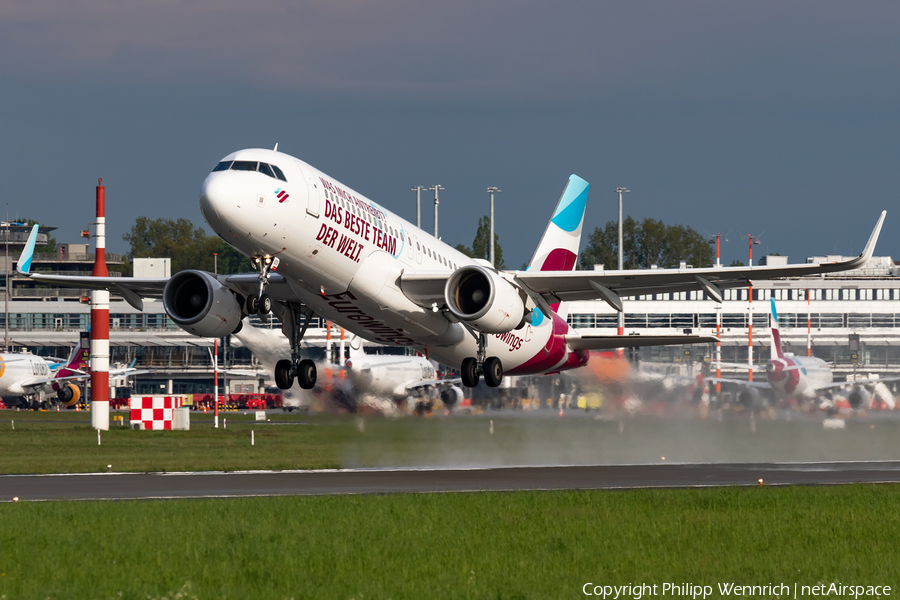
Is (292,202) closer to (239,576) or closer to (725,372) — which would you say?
(239,576)

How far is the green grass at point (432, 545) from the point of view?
1574cm

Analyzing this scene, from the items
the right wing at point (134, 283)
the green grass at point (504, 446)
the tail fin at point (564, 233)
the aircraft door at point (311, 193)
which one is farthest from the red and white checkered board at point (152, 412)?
the aircraft door at point (311, 193)

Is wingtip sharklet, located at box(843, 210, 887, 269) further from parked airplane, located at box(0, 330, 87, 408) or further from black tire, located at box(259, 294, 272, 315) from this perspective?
parked airplane, located at box(0, 330, 87, 408)

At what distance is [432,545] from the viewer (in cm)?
1877

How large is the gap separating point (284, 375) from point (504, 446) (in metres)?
10.3

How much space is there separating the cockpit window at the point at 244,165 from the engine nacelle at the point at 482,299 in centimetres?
676

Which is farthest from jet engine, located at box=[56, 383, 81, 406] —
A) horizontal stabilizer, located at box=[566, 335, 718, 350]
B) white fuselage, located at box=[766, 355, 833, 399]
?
horizontal stabilizer, located at box=[566, 335, 718, 350]

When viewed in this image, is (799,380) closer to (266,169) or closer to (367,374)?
(367,374)

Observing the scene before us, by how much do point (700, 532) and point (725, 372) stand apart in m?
30.2

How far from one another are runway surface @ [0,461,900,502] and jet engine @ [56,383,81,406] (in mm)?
76159

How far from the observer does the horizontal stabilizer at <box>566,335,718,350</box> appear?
120ft

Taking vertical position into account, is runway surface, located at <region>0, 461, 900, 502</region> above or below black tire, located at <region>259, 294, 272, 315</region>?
below

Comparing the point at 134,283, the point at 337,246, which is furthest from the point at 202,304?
the point at 337,246

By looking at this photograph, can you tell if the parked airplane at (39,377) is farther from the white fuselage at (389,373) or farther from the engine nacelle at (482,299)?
the engine nacelle at (482,299)
